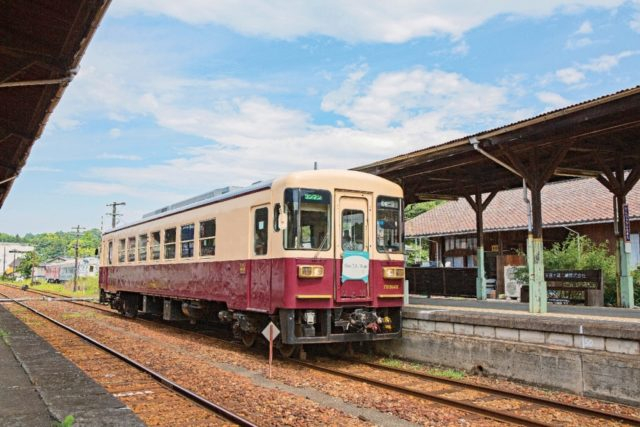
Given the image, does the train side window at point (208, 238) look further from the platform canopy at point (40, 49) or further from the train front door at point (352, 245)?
the platform canopy at point (40, 49)

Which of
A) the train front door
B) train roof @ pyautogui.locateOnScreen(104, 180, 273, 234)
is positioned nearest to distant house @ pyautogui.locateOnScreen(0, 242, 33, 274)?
train roof @ pyautogui.locateOnScreen(104, 180, 273, 234)

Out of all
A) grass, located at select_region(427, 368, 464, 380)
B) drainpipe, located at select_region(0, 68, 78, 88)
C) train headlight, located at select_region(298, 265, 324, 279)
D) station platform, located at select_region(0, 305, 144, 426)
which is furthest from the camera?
train headlight, located at select_region(298, 265, 324, 279)

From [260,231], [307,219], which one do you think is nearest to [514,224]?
[260,231]

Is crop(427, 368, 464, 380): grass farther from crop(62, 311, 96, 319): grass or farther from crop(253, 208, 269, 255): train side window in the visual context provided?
crop(62, 311, 96, 319): grass

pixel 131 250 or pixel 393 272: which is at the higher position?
pixel 131 250

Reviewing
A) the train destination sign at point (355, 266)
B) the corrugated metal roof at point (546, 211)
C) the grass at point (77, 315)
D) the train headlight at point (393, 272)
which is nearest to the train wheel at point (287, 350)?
the train destination sign at point (355, 266)

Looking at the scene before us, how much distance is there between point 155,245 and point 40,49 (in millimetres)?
7850

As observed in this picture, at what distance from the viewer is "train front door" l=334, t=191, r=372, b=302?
9.57 meters

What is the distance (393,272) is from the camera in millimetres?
10164

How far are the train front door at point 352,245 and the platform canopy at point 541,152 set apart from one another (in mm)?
2505

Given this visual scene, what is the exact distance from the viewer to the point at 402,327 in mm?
10594

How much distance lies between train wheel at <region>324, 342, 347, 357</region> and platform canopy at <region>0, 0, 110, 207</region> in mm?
6093

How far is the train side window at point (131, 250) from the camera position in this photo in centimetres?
1692

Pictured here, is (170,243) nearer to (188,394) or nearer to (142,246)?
(142,246)
